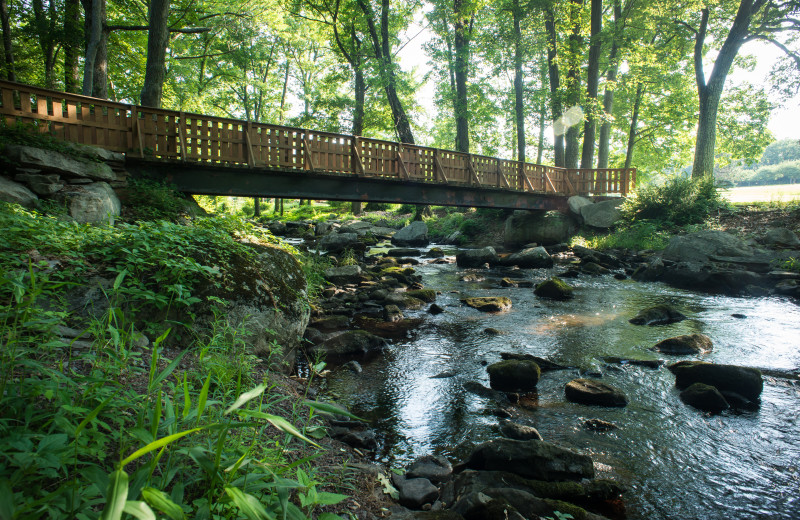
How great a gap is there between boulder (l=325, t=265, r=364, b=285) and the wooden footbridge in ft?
7.55

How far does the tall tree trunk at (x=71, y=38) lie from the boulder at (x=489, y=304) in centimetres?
1694

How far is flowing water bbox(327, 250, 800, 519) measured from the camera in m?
3.33

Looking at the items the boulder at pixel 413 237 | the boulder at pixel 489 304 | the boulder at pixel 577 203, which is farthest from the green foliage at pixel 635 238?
the boulder at pixel 489 304

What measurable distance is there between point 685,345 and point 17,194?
32.5 feet

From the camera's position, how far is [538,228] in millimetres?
20094

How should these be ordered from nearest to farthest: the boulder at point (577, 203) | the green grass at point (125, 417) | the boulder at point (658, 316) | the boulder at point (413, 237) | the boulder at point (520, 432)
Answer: the green grass at point (125, 417), the boulder at point (520, 432), the boulder at point (658, 316), the boulder at point (577, 203), the boulder at point (413, 237)

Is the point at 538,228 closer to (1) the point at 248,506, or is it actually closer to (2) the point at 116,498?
(1) the point at 248,506

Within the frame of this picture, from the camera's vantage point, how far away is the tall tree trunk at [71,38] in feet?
52.7

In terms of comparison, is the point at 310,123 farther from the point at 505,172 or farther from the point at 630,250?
the point at 630,250

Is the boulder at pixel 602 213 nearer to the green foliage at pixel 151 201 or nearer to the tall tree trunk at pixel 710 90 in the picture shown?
the tall tree trunk at pixel 710 90

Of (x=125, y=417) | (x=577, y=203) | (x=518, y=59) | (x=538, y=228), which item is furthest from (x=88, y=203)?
(x=518, y=59)

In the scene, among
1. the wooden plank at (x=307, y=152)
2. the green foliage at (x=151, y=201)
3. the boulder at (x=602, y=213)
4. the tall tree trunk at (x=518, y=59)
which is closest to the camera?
the green foliage at (x=151, y=201)

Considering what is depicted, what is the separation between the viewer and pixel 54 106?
838 cm

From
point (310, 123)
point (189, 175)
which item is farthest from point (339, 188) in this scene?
point (310, 123)
